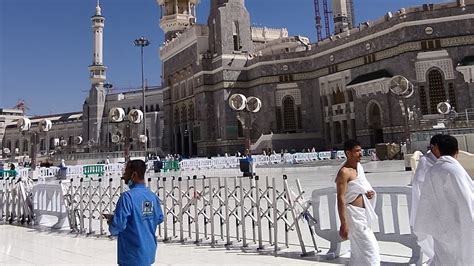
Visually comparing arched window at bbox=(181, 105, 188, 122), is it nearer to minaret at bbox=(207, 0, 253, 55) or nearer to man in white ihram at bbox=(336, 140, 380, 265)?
minaret at bbox=(207, 0, 253, 55)

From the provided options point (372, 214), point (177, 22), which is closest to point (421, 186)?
point (372, 214)

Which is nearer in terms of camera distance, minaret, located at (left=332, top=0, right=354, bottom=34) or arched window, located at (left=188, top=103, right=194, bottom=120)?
arched window, located at (left=188, top=103, right=194, bottom=120)

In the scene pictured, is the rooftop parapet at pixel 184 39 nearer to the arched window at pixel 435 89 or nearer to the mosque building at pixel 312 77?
the mosque building at pixel 312 77

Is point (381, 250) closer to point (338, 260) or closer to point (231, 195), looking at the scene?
point (338, 260)

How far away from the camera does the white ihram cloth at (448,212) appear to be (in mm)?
2670

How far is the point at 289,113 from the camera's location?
34.9 meters

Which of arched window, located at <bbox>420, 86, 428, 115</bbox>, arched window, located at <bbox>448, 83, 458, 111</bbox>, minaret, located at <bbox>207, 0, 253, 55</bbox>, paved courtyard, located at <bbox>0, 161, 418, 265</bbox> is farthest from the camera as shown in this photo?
minaret, located at <bbox>207, 0, 253, 55</bbox>

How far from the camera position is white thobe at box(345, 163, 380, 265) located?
2971mm

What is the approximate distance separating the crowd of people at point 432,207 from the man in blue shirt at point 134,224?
1.46 meters

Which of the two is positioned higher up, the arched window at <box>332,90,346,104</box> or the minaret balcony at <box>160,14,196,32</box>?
the minaret balcony at <box>160,14,196,32</box>

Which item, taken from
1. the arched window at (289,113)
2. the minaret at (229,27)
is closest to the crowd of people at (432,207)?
the arched window at (289,113)

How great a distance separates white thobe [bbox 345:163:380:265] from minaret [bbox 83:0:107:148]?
190 ft

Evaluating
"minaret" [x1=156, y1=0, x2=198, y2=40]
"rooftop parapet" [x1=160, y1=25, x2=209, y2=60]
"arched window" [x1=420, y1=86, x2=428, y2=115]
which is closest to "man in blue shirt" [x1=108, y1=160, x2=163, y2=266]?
"arched window" [x1=420, y1=86, x2=428, y2=115]

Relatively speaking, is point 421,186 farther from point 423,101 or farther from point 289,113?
point 289,113
